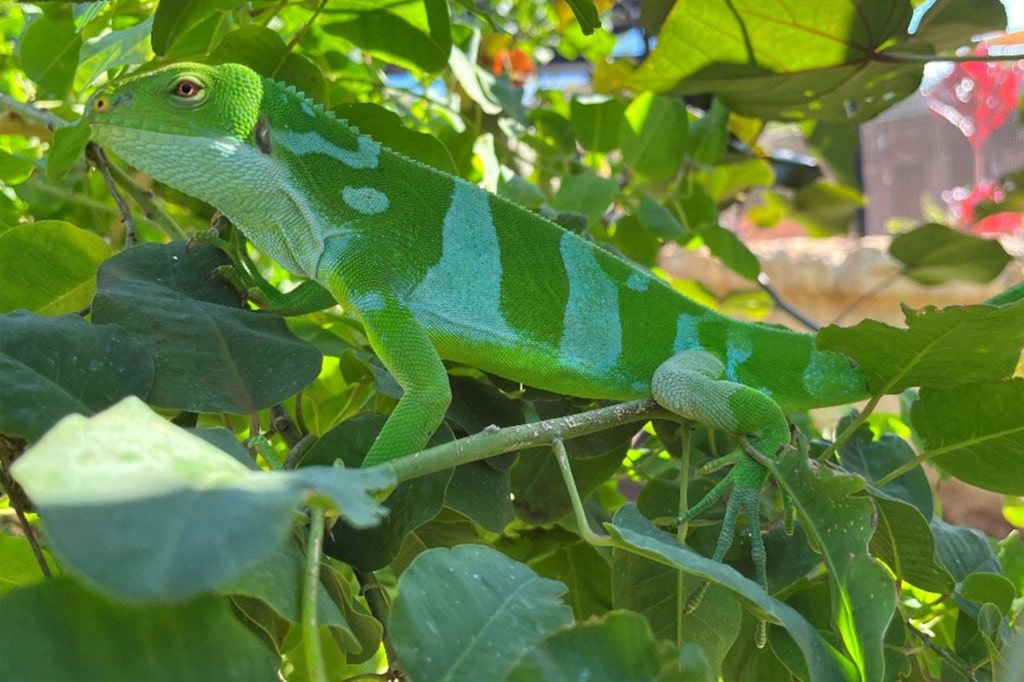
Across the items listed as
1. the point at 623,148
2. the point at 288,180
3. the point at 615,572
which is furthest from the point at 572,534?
the point at 623,148

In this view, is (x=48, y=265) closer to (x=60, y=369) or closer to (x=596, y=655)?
(x=60, y=369)

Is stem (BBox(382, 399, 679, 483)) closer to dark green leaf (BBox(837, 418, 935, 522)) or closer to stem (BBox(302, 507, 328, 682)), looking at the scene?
stem (BBox(302, 507, 328, 682))

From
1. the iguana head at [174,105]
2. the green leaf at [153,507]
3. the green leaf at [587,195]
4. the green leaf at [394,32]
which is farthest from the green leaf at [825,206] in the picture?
the green leaf at [153,507]

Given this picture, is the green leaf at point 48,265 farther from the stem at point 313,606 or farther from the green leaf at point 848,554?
the green leaf at point 848,554

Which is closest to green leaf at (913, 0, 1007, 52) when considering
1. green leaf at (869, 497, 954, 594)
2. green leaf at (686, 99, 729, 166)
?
green leaf at (686, 99, 729, 166)

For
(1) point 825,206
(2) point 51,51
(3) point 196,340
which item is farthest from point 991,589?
(1) point 825,206

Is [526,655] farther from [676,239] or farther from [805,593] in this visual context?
[676,239]
